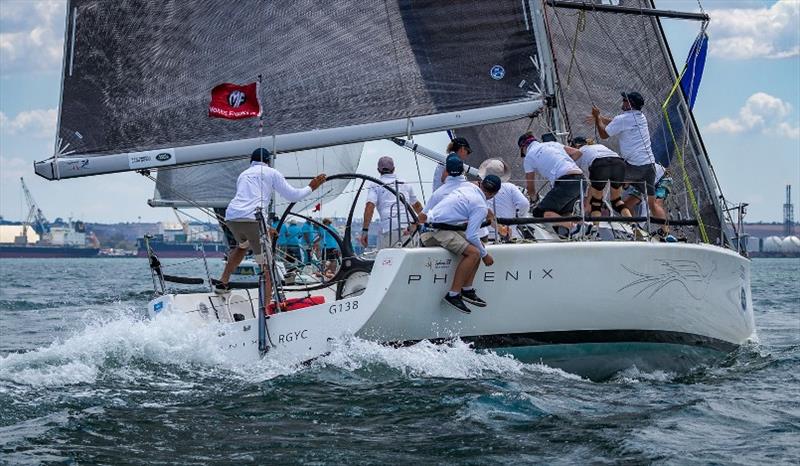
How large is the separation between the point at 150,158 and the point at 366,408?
168 inches

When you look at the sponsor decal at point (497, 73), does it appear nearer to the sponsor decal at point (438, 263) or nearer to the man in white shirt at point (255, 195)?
the man in white shirt at point (255, 195)

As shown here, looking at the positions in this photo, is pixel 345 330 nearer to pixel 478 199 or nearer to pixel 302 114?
pixel 478 199

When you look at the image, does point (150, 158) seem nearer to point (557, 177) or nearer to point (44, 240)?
point (557, 177)

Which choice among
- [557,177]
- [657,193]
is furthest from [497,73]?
[657,193]

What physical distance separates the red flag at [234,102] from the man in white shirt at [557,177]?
2.74 meters

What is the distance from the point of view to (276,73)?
12.7 m

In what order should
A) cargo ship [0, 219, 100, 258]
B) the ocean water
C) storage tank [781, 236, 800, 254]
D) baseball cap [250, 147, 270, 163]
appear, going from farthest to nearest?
cargo ship [0, 219, 100, 258], storage tank [781, 236, 800, 254], baseball cap [250, 147, 270, 163], the ocean water

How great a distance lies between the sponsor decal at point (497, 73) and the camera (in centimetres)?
1281

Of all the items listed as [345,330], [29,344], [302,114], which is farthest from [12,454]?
[29,344]

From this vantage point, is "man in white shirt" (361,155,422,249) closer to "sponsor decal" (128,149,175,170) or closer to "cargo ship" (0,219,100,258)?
"sponsor decal" (128,149,175,170)

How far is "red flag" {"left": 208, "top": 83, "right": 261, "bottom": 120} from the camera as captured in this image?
1258cm

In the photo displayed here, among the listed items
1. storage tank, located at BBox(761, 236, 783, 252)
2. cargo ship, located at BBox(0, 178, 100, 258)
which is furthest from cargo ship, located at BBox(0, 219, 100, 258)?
storage tank, located at BBox(761, 236, 783, 252)

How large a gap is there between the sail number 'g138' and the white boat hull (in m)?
0.01

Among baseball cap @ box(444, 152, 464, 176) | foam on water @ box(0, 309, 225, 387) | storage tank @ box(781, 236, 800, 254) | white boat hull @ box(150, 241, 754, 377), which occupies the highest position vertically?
baseball cap @ box(444, 152, 464, 176)
